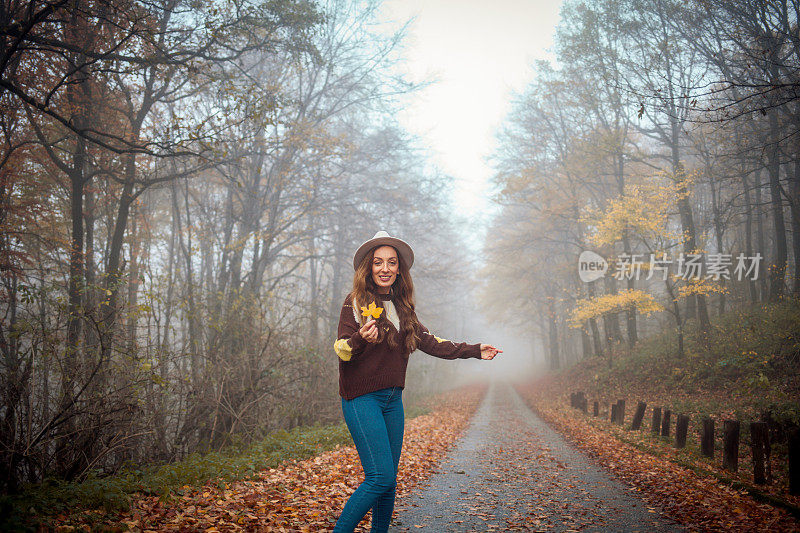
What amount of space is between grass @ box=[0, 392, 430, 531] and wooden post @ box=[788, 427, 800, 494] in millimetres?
6641

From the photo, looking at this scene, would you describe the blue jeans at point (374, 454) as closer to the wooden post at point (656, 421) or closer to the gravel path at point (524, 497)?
the gravel path at point (524, 497)

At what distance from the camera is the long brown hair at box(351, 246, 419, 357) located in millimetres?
3119

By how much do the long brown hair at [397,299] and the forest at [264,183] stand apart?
421 centimetres

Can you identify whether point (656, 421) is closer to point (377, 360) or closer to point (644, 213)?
point (644, 213)

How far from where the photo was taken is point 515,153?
72.4 feet

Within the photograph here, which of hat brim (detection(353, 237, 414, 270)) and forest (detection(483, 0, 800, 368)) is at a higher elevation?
forest (detection(483, 0, 800, 368))

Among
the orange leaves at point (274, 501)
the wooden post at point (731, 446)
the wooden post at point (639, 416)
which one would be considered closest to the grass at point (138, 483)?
the orange leaves at point (274, 501)

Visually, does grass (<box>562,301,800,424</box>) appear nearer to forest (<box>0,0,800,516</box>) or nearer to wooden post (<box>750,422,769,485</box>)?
forest (<box>0,0,800,516</box>)

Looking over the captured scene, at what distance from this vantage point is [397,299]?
→ 135 inches

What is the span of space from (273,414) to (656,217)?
1286 cm

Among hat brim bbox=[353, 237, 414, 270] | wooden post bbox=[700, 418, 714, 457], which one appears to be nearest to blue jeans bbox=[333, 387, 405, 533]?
hat brim bbox=[353, 237, 414, 270]

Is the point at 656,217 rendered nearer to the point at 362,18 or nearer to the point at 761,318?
the point at 761,318

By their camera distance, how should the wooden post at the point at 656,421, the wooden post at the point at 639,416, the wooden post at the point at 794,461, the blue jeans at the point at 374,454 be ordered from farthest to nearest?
1. the wooden post at the point at 639,416
2. the wooden post at the point at 656,421
3. the wooden post at the point at 794,461
4. the blue jeans at the point at 374,454

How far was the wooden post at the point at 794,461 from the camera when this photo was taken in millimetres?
5746
